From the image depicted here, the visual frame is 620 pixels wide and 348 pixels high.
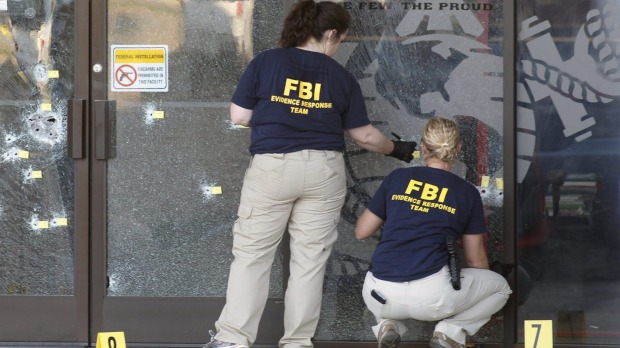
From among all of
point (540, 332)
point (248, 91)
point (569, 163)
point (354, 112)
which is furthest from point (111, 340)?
point (569, 163)

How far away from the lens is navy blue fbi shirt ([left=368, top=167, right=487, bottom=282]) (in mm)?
4484

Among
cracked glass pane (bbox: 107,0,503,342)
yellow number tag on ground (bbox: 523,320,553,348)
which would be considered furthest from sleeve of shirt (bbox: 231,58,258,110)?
yellow number tag on ground (bbox: 523,320,553,348)

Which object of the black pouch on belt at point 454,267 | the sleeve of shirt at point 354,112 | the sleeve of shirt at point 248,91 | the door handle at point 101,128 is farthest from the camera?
the door handle at point 101,128

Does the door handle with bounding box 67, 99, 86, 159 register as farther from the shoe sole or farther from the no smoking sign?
the shoe sole

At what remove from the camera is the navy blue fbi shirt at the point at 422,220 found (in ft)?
14.7

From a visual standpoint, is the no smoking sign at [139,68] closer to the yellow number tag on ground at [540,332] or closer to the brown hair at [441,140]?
the brown hair at [441,140]

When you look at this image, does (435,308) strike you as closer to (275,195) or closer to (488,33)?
(275,195)

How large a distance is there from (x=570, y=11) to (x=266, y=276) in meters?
2.03

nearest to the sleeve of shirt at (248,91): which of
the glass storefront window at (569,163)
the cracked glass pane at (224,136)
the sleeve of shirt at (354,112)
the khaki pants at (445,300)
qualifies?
the sleeve of shirt at (354,112)

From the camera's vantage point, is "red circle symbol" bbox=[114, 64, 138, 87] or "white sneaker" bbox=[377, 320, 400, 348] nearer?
"white sneaker" bbox=[377, 320, 400, 348]

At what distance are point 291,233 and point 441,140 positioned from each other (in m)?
0.81

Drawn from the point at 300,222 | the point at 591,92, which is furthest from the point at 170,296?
the point at 591,92

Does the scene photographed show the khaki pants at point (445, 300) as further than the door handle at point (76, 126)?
No

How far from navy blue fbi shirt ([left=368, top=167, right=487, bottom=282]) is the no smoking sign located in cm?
142
